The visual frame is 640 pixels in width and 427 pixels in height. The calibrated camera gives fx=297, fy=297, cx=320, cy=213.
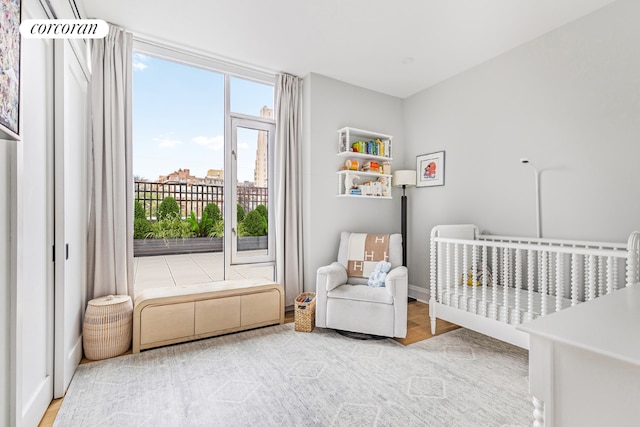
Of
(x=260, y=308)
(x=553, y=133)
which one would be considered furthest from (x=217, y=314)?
(x=553, y=133)

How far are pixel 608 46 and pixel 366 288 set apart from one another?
270cm

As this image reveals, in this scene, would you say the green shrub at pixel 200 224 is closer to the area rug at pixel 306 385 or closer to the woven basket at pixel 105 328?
the woven basket at pixel 105 328

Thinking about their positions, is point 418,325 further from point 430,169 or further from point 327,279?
point 430,169

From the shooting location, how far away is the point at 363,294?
2623 mm

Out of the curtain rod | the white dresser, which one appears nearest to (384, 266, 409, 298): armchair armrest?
the white dresser

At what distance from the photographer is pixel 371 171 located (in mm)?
3648

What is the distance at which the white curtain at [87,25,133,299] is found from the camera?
245 cm

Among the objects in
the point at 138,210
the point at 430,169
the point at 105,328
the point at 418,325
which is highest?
the point at 430,169

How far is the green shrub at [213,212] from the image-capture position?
3.25 metres

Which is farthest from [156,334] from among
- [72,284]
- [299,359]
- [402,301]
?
[402,301]

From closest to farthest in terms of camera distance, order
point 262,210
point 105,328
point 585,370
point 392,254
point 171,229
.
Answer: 1. point 585,370
2. point 105,328
3. point 392,254
4. point 171,229
5. point 262,210

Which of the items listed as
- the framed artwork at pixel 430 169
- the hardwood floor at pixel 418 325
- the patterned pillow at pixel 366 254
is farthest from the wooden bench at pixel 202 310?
the framed artwork at pixel 430 169

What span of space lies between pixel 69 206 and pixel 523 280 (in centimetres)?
376

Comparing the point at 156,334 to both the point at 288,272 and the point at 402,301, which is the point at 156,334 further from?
the point at 402,301
